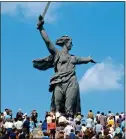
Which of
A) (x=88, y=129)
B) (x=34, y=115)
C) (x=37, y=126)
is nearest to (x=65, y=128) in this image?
(x=88, y=129)

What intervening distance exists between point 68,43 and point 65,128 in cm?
1014

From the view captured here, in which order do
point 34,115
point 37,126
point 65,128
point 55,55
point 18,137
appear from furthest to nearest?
point 55,55
point 34,115
point 37,126
point 65,128
point 18,137

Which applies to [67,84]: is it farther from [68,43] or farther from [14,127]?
[14,127]

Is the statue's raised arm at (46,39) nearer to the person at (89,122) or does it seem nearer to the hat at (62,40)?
the hat at (62,40)

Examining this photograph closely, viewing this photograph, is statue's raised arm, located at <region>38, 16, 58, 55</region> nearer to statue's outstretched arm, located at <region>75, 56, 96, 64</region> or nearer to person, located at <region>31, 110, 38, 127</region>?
statue's outstretched arm, located at <region>75, 56, 96, 64</region>

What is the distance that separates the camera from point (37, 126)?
30.9 m

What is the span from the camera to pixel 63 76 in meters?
34.8

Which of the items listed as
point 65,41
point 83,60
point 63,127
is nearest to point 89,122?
point 63,127

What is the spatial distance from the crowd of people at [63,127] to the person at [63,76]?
1.76 metres

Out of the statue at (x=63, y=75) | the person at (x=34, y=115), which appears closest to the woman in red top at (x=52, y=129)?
the person at (x=34, y=115)

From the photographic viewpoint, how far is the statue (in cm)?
3447

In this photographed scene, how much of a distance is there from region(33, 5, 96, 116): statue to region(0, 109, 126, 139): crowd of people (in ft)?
5.77

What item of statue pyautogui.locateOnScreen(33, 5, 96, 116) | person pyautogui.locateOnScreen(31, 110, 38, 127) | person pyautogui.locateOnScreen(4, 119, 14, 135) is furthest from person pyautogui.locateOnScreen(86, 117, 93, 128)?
statue pyautogui.locateOnScreen(33, 5, 96, 116)

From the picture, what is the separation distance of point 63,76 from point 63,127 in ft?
23.4
